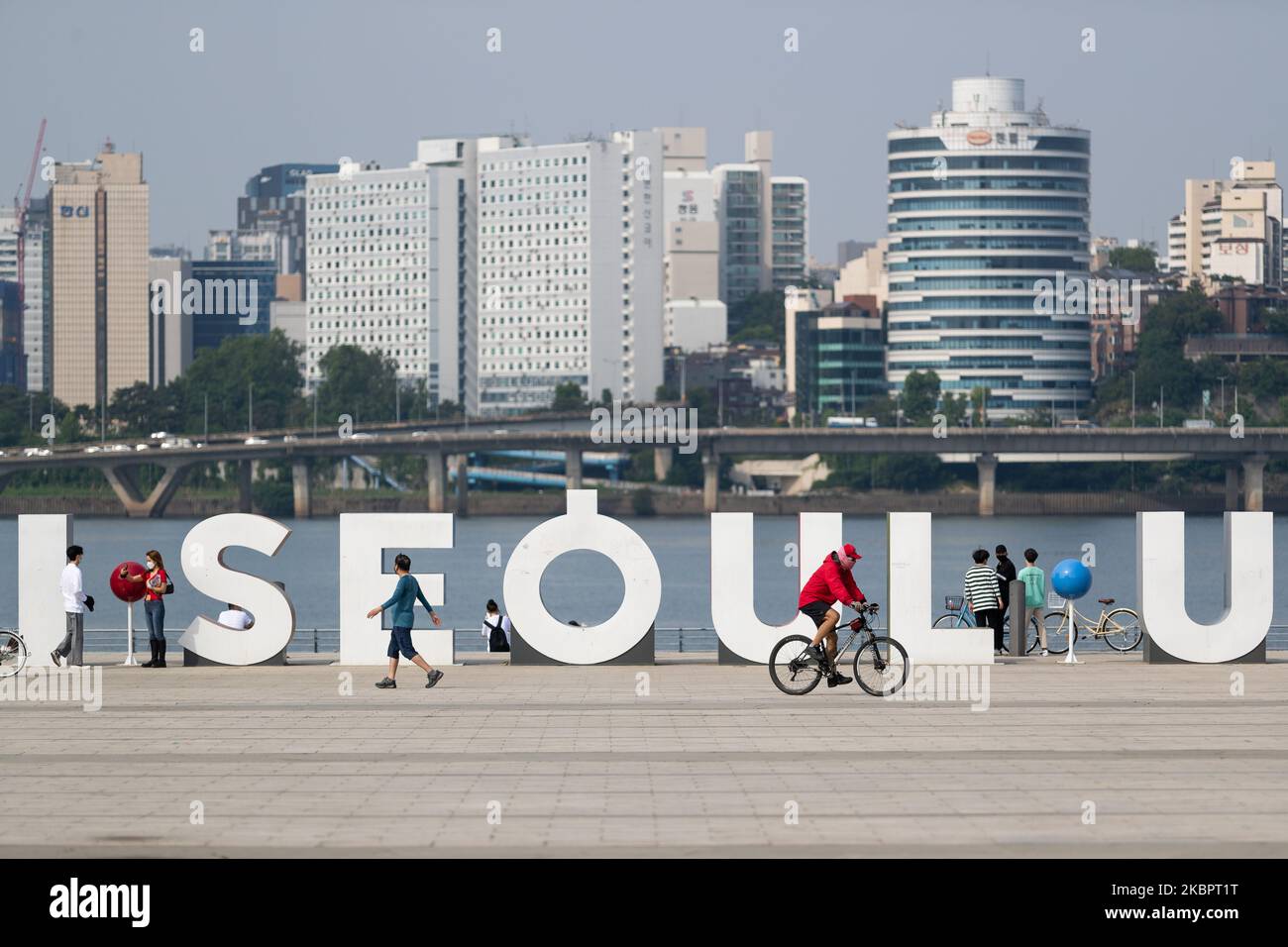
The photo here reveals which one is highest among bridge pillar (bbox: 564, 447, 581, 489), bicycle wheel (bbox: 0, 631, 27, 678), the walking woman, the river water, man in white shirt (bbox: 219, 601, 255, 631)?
bridge pillar (bbox: 564, 447, 581, 489)

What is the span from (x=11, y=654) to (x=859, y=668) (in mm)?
11776

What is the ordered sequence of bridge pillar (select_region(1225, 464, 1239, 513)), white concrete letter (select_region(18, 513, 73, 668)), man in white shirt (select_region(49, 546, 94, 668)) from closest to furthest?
man in white shirt (select_region(49, 546, 94, 668)) < white concrete letter (select_region(18, 513, 73, 668)) < bridge pillar (select_region(1225, 464, 1239, 513))

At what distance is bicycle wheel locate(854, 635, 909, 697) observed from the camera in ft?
87.6

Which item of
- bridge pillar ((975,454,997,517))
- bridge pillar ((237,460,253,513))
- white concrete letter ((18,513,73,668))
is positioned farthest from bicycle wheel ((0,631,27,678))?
bridge pillar ((975,454,997,517))

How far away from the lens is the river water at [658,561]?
248ft

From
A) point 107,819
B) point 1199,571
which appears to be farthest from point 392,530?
point 1199,571

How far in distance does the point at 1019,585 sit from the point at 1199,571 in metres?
75.6

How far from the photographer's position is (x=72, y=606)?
99.3 ft

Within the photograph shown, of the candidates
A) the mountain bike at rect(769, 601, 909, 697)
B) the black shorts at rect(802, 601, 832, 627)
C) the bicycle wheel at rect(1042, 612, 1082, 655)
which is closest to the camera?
the black shorts at rect(802, 601, 832, 627)

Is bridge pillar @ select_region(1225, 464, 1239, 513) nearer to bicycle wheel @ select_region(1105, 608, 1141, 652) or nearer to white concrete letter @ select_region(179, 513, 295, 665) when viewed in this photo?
bicycle wheel @ select_region(1105, 608, 1141, 652)

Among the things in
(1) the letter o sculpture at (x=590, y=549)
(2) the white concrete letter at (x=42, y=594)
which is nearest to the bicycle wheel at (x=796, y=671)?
(1) the letter o sculpture at (x=590, y=549)

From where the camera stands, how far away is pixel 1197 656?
3133 centimetres
